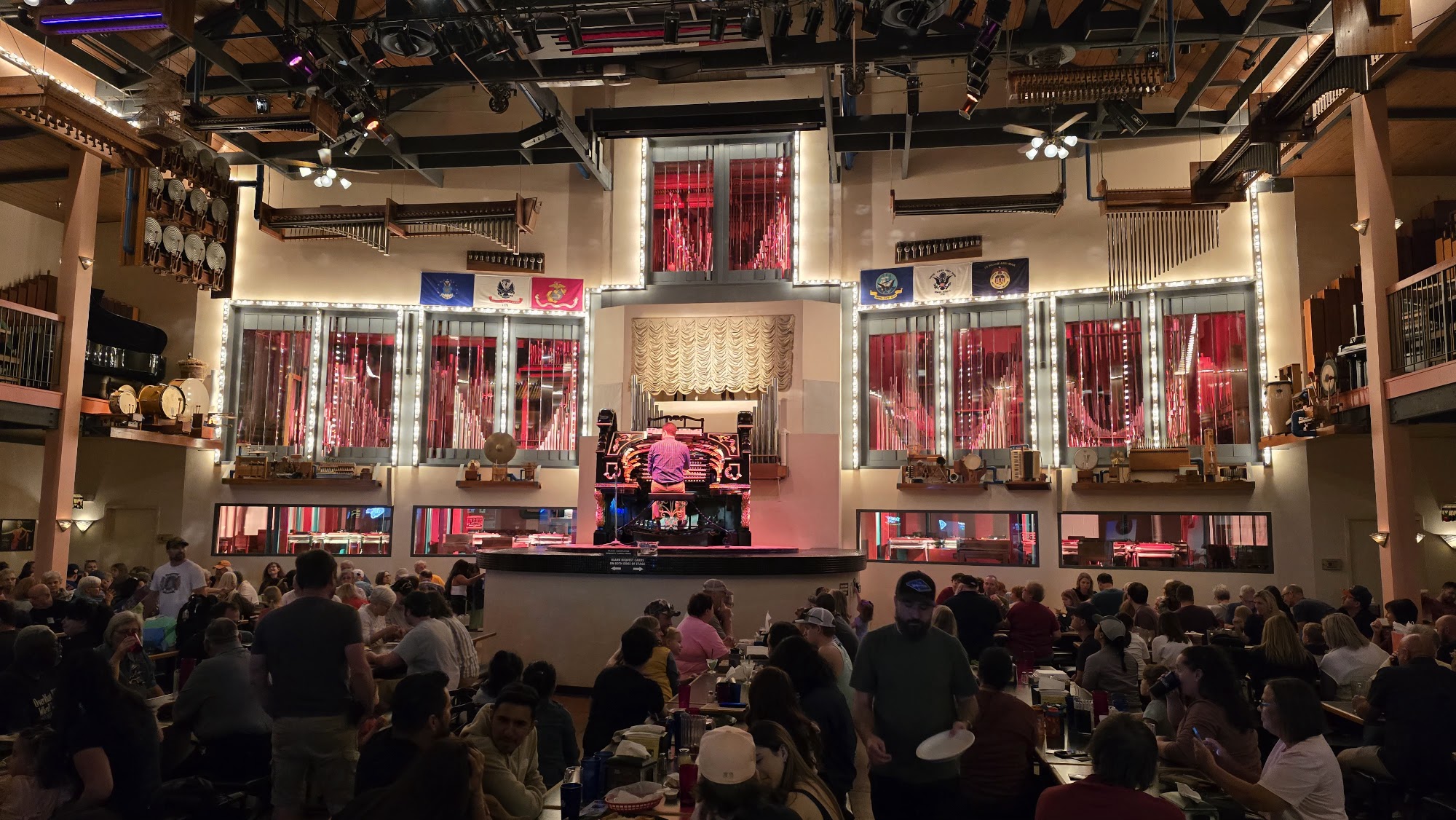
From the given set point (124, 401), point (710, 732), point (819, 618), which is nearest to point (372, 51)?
point (124, 401)

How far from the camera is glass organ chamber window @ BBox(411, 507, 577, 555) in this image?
54.5ft

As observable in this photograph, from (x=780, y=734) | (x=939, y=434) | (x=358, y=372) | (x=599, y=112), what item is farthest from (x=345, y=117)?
(x=780, y=734)

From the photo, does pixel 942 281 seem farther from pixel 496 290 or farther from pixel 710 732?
pixel 710 732

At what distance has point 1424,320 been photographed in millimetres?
9883

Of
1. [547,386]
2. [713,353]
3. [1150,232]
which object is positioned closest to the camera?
[1150,232]

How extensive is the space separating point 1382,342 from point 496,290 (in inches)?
488

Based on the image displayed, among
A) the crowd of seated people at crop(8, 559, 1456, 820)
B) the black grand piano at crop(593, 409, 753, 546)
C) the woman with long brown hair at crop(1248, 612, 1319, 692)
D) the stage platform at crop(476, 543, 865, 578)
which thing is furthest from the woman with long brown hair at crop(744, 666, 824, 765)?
the black grand piano at crop(593, 409, 753, 546)

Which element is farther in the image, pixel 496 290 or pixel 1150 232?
pixel 496 290

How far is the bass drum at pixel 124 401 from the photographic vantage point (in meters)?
13.5

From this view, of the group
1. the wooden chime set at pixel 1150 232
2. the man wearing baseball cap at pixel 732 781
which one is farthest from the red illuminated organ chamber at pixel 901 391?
the man wearing baseball cap at pixel 732 781

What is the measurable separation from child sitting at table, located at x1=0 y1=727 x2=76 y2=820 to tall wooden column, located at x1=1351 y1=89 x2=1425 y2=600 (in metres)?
11.0

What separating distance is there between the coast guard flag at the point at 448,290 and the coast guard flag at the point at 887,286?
639cm

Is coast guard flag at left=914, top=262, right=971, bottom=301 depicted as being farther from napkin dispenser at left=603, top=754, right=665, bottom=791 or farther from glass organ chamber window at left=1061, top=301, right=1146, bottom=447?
napkin dispenser at left=603, top=754, right=665, bottom=791

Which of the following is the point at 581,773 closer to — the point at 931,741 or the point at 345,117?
the point at 931,741
